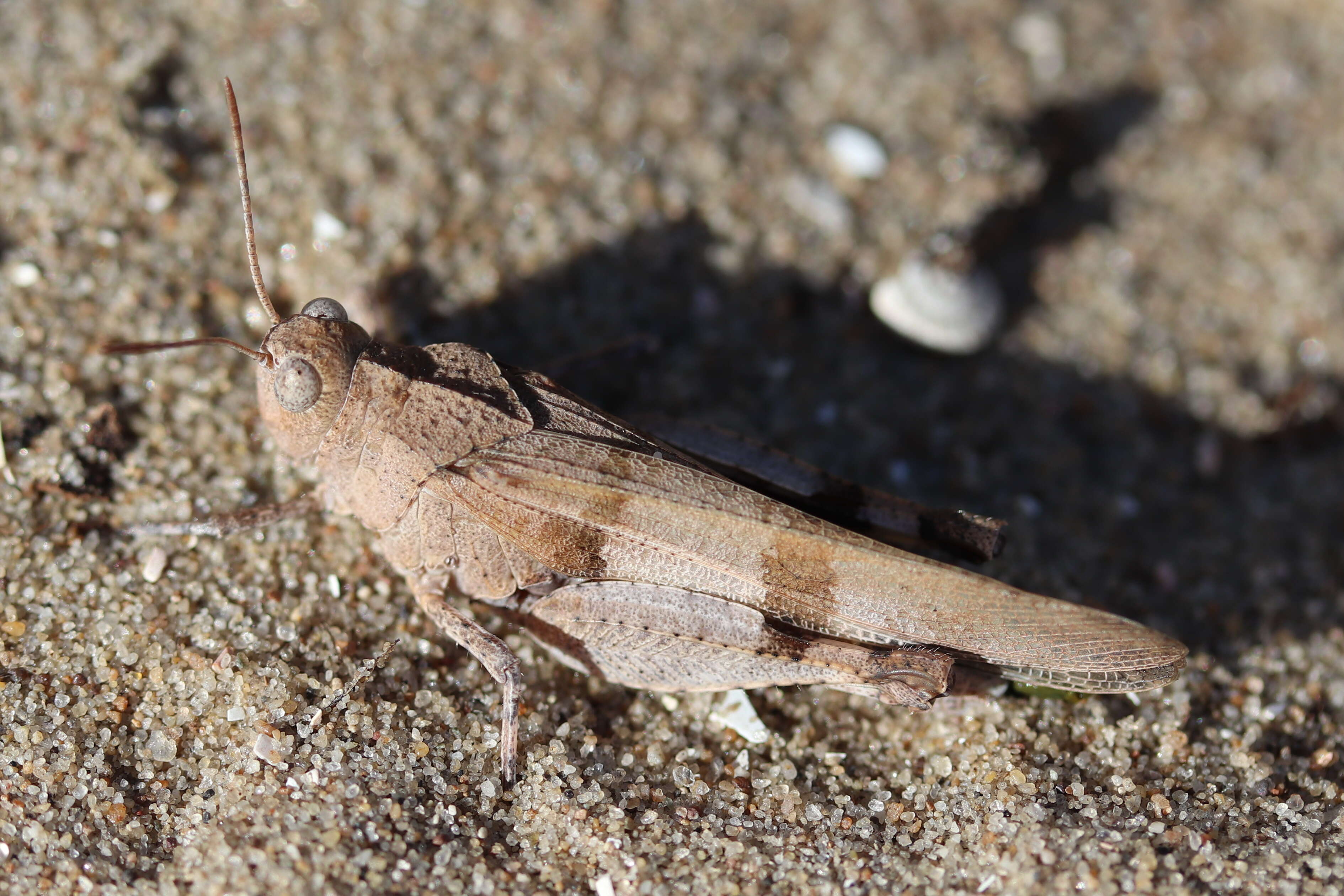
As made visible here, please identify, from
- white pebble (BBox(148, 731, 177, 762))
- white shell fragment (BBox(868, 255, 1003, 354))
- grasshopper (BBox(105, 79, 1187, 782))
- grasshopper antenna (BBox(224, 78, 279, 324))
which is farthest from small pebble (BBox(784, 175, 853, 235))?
white pebble (BBox(148, 731, 177, 762))

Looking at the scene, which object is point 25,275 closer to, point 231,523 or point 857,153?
point 231,523

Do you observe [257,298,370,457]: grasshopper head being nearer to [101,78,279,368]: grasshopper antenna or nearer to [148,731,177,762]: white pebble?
[101,78,279,368]: grasshopper antenna

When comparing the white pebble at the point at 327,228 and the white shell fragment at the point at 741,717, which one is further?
the white pebble at the point at 327,228

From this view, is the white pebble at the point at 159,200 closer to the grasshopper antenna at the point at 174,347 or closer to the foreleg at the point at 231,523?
the grasshopper antenna at the point at 174,347

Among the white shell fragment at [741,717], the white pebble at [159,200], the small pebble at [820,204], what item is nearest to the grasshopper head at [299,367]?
the white pebble at [159,200]

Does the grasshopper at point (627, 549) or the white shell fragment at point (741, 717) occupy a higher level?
the grasshopper at point (627, 549)

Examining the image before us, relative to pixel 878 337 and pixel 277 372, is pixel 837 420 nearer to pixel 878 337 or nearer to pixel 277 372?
pixel 878 337

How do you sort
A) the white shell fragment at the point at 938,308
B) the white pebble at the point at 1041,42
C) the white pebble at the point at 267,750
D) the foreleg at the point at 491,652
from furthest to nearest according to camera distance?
the white pebble at the point at 1041,42 → the white shell fragment at the point at 938,308 → the foreleg at the point at 491,652 → the white pebble at the point at 267,750
